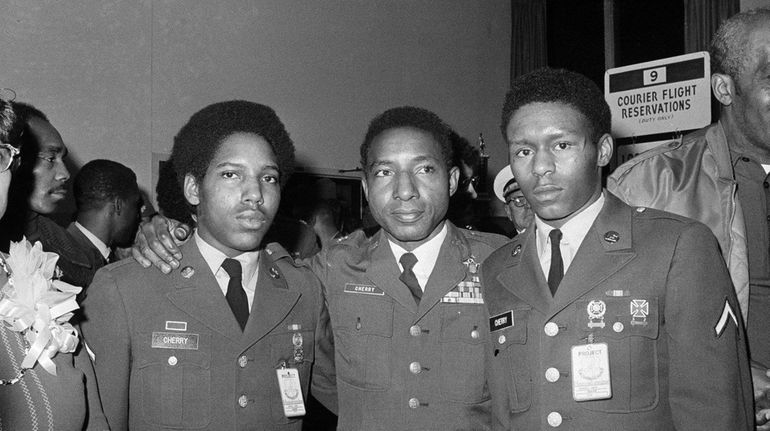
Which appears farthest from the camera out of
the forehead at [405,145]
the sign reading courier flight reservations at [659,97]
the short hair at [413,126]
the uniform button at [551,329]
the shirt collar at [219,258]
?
the sign reading courier flight reservations at [659,97]

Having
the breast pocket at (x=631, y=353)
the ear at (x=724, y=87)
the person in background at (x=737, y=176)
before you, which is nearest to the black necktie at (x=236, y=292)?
the breast pocket at (x=631, y=353)

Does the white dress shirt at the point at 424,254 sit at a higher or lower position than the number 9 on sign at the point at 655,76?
lower

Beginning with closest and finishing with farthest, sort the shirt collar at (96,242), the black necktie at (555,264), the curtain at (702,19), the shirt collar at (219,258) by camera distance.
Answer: the black necktie at (555,264)
the shirt collar at (219,258)
the shirt collar at (96,242)
the curtain at (702,19)

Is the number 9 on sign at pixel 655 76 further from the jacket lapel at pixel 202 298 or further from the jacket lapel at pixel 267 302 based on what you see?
the jacket lapel at pixel 202 298

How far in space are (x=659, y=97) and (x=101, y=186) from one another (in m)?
4.00

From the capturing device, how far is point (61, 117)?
22.7ft

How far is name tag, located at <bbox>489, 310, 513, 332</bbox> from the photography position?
7.98ft

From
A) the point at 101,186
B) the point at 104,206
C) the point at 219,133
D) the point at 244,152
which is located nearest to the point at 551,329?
the point at 244,152

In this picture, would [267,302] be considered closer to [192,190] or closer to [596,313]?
[192,190]

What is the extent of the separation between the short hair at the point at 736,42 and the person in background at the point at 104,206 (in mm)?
4115

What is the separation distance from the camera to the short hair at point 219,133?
2.68 metres

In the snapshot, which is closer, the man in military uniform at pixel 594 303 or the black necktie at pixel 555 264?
the man in military uniform at pixel 594 303

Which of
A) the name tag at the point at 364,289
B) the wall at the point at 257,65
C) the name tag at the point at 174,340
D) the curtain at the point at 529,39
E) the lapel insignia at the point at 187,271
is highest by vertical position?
the curtain at the point at 529,39

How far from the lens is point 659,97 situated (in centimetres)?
389
